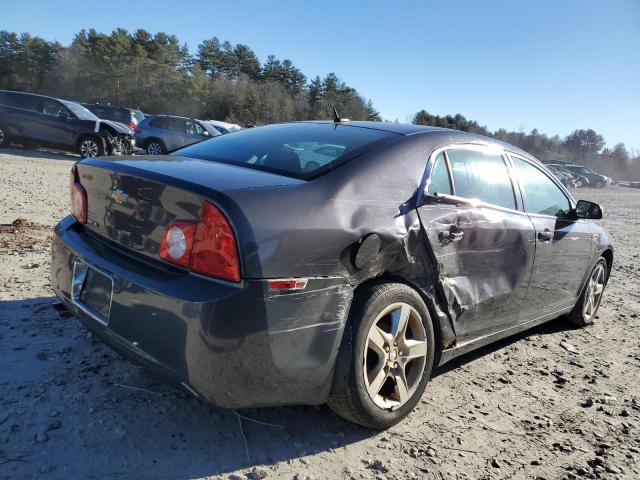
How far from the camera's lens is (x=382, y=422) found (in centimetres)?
243

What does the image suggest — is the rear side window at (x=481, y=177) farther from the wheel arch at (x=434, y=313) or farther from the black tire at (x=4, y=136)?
the black tire at (x=4, y=136)

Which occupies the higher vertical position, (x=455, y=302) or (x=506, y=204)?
(x=506, y=204)

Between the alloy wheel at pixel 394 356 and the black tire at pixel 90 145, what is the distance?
1411 cm

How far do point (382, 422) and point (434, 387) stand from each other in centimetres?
74

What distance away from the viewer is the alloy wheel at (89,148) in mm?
14359

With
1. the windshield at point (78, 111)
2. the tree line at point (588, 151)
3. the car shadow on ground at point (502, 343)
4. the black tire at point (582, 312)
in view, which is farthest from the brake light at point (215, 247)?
the tree line at point (588, 151)

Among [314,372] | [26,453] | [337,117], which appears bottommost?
[26,453]

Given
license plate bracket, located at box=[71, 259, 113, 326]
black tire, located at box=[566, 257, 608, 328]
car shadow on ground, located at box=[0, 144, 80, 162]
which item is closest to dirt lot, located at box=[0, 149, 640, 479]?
license plate bracket, located at box=[71, 259, 113, 326]

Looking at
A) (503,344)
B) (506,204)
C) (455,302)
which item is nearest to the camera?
(455,302)

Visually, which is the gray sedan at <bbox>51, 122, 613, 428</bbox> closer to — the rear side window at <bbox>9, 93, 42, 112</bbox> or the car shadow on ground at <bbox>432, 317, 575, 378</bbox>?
the car shadow on ground at <bbox>432, 317, 575, 378</bbox>

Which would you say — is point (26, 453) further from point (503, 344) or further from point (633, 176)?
point (633, 176)

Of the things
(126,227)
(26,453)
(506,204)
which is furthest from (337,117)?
(26,453)

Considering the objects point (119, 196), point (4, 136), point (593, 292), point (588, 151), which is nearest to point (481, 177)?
point (119, 196)

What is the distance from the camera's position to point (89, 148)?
14.5 m
